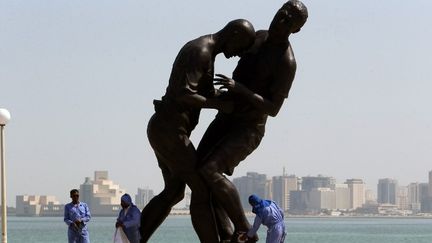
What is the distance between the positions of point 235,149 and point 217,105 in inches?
18.5

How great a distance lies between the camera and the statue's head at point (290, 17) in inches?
507

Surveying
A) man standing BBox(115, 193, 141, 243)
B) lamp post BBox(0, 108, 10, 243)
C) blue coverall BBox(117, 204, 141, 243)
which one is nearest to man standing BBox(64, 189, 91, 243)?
lamp post BBox(0, 108, 10, 243)

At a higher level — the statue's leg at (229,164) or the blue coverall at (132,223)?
the statue's leg at (229,164)

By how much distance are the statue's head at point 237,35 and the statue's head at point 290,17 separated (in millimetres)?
298

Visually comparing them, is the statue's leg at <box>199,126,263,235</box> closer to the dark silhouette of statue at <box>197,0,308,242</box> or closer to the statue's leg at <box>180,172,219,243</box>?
the dark silhouette of statue at <box>197,0,308,242</box>

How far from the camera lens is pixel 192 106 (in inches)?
499

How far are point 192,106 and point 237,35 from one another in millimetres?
805

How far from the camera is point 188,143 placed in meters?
12.8

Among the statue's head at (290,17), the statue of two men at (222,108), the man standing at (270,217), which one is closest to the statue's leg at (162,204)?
the statue of two men at (222,108)

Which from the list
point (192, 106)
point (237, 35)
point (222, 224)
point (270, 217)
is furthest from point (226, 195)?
point (237, 35)

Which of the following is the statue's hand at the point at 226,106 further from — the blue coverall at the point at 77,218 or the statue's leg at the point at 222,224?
the blue coverall at the point at 77,218

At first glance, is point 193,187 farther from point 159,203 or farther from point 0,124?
point 0,124

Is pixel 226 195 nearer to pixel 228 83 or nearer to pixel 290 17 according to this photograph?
pixel 228 83

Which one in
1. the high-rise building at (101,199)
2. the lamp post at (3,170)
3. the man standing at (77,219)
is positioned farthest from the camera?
the high-rise building at (101,199)
